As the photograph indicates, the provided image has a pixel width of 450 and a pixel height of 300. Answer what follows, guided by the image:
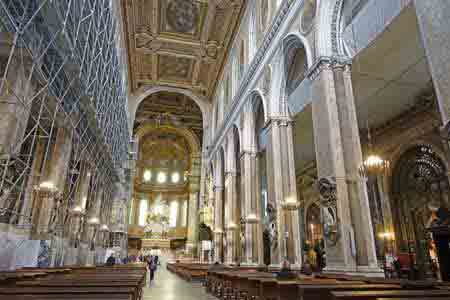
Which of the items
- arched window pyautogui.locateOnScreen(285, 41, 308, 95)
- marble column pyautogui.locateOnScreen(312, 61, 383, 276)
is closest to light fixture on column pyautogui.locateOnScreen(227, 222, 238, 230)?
arched window pyautogui.locateOnScreen(285, 41, 308, 95)

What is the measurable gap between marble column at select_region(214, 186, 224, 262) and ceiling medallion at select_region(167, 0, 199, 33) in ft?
32.5

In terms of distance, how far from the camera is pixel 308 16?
350 inches

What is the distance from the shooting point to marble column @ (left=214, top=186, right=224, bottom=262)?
17797 mm

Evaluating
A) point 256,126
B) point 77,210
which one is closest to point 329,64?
point 256,126

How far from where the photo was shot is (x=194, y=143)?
30000 millimetres

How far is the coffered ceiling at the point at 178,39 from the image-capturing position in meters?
17.0

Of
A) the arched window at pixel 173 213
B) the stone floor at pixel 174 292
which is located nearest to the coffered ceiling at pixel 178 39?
the stone floor at pixel 174 292

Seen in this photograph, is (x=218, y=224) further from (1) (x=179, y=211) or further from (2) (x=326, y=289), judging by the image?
(1) (x=179, y=211)

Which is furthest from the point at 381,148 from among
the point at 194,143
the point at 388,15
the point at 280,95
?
the point at 194,143

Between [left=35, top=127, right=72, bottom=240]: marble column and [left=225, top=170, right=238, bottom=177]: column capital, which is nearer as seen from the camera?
[left=35, top=127, right=72, bottom=240]: marble column

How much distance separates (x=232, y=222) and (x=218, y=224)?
3.49 meters

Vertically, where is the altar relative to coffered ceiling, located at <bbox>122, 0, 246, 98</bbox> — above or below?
below

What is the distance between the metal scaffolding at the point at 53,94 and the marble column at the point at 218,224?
6583 millimetres

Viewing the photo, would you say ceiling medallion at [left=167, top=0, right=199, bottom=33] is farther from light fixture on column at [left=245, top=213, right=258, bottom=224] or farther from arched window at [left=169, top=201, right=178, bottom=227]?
arched window at [left=169, top=201, right=178, bottom=227]
